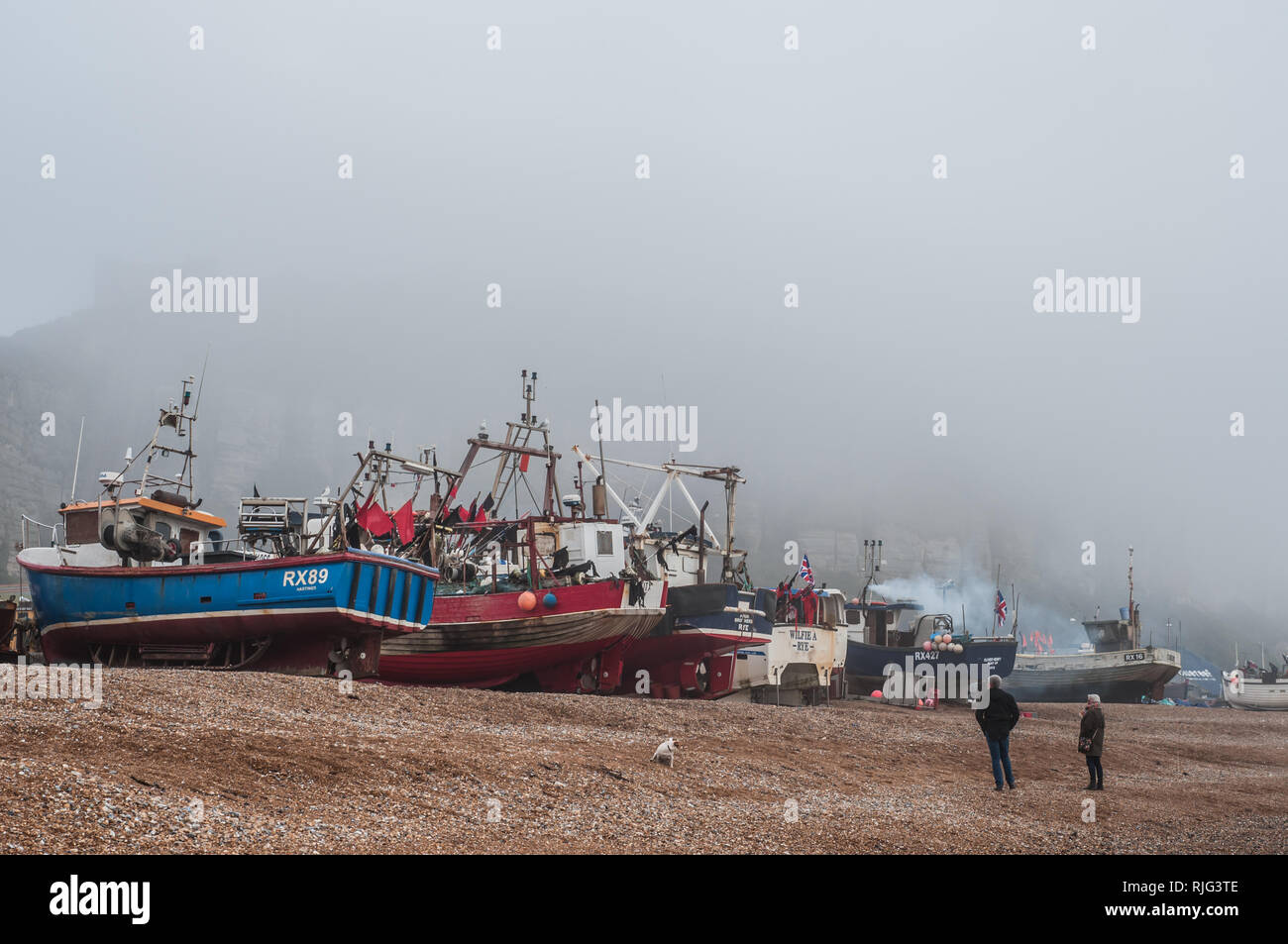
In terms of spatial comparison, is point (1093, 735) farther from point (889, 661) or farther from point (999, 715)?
point (889, 661)

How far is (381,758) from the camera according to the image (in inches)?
478

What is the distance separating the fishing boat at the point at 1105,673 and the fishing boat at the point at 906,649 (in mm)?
9482

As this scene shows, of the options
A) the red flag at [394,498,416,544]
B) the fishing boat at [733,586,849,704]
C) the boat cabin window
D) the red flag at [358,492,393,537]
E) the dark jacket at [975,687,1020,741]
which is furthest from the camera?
the fishing boat at [733,586,849,704]

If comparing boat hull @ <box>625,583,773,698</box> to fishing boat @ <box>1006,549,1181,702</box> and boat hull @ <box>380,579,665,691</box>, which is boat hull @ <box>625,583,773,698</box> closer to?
boat hull @ <box>380,579,665,691</box>

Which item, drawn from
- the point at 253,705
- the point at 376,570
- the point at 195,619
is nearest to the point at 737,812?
the point at 253,705

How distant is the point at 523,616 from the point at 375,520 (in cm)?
457

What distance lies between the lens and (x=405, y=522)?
94.4 feet

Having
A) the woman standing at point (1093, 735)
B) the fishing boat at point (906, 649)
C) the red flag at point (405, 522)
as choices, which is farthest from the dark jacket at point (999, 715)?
the fishing boat at point (906, 649)

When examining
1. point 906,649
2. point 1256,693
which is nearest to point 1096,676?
point 1256,693

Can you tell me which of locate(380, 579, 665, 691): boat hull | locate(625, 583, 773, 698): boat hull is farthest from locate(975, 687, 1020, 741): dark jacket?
locate(625, 583, 773, 698): boat hull

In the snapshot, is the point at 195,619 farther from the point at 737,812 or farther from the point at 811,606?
the point at 811,606

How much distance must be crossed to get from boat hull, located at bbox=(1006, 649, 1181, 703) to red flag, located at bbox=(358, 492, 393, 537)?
43511 millimetres

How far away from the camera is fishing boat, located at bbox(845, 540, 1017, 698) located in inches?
1860
